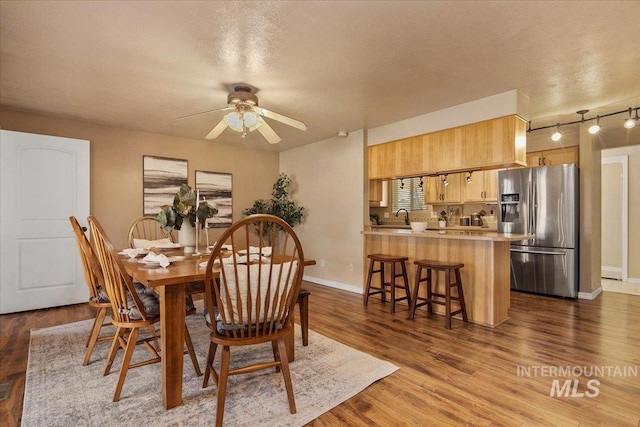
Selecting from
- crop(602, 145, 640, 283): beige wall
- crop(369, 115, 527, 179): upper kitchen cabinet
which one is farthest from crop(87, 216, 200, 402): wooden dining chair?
crop(602, 145, 640, 283): beige wall

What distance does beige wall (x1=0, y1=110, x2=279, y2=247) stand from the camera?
3887 mm

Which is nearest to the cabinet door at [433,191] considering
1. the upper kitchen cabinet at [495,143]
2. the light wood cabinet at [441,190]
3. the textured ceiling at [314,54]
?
the light wood cabinet at [441,190]

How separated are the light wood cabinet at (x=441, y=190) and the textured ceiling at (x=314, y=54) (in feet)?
7.04

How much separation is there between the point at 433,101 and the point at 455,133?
1.64 ft

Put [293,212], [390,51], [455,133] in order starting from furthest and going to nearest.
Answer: [293,212] → [455,133] → [390,51]

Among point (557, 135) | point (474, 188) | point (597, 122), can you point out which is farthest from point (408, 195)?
point (597, 122)

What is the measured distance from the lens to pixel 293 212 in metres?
5.58

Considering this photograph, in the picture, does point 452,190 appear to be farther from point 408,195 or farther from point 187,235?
point 187,235

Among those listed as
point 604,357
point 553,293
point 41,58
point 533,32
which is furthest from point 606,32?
point 41,58

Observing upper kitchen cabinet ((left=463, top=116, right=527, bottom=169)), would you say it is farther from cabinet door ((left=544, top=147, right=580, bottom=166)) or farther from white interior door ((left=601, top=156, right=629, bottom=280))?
white interior door ((left=601, top=156, right=629, bottom=280))

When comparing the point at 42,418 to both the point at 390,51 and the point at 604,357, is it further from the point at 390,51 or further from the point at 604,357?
the point at 604,357

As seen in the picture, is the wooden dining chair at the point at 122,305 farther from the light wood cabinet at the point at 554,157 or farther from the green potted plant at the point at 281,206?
the light wood cabinet at the point at 554,157

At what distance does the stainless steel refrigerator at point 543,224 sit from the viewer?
166 inches

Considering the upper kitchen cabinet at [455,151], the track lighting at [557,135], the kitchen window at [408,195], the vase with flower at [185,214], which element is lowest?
the vase with flower at [185,214]
